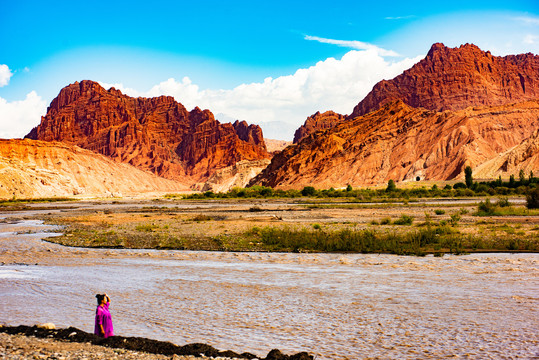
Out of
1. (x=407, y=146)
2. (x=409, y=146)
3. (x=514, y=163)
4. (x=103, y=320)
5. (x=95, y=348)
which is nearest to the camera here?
(x=95, y=348)

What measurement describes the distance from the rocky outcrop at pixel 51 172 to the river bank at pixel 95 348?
11383cm

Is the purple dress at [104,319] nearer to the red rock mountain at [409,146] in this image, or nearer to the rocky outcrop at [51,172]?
the red rock mountain at [409,146]

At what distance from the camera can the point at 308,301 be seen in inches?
520

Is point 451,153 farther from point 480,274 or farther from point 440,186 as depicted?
point 480,274

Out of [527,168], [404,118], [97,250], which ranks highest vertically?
[404,118]

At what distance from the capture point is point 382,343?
961 cm

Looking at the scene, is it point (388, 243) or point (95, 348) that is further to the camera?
point (388, 243)

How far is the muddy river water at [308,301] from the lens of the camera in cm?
971

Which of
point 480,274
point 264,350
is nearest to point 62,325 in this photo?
point 264,350

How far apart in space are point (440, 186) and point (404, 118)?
6011 cm

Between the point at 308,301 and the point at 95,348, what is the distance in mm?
5959

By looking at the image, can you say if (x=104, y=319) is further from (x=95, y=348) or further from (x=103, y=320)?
(x=95, y=348)

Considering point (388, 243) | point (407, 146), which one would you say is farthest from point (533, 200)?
point (407, 146)

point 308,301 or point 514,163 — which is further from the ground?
point 514,163
